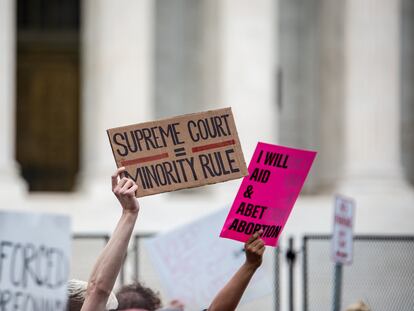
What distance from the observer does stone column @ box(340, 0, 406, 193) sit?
2684 centimetres

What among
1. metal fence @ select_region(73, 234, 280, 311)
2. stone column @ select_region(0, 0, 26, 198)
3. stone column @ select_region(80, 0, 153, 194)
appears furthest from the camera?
stone column @ select_region(80, 0, 153, 194)

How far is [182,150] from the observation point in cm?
708

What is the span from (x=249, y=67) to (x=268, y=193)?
19.7 m

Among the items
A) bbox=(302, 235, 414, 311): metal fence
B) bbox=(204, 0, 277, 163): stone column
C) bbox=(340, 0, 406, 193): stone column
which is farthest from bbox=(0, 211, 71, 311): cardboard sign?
bbox=(340, 0, 406, 193): stone column

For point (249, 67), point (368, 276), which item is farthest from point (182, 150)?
point (249, 67)

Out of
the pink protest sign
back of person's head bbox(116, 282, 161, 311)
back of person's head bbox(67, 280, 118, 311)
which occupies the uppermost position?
the pink protest sign

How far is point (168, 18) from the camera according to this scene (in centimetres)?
3206

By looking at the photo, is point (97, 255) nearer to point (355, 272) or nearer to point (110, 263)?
point (355, 272)

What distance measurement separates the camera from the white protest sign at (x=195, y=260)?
10453 millimetres

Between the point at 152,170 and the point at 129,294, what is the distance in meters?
0.90

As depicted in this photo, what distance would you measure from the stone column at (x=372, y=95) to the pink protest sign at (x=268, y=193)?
65.6 feet

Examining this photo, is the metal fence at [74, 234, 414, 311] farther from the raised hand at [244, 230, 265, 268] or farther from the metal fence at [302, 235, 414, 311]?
the raised hand at [244, 230, 265, 268]

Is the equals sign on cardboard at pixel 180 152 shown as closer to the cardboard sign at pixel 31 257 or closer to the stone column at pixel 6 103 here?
the cardboard sign at pixel 31 257

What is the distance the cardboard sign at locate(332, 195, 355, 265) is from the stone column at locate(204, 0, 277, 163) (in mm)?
12209
